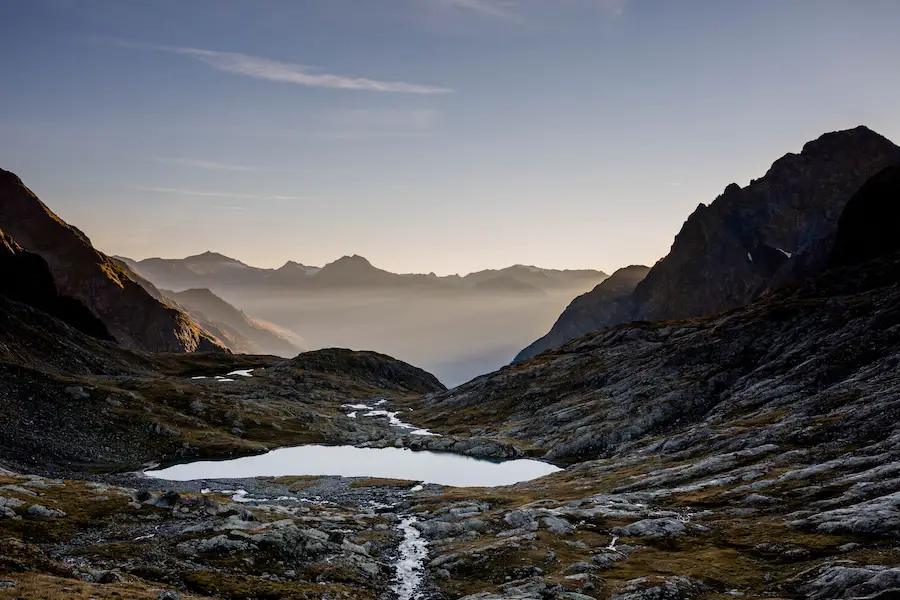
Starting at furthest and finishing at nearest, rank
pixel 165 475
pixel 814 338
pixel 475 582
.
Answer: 1. pixel 814 338
2. pixel 165 475
3. pixel 475 582

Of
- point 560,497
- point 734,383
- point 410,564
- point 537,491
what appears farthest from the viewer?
point 734,383

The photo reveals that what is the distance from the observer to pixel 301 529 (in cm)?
5919

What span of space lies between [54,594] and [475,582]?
32354 millimetres

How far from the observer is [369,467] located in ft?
415

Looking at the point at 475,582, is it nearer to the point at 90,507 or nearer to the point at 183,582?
the point at 183,582

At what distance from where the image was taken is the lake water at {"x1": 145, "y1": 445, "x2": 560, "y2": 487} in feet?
363

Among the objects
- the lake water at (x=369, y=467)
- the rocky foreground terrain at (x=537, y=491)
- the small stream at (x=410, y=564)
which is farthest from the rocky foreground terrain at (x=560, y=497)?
the lake water at (x=369, y=467)

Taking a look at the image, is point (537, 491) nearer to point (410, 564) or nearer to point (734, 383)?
point (410, 564)

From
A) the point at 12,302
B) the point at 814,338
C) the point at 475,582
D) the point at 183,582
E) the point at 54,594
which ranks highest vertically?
the point at 12,302

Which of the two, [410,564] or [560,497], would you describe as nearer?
[410,564]

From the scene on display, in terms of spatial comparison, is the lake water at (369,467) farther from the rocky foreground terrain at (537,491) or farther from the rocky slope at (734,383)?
the rocky slope at (734,383)

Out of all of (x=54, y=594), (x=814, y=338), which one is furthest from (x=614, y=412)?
(x=54, y=594)

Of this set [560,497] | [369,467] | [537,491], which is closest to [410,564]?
[560,497]

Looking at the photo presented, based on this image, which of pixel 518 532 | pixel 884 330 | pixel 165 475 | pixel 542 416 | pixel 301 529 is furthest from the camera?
pixel 542 416
